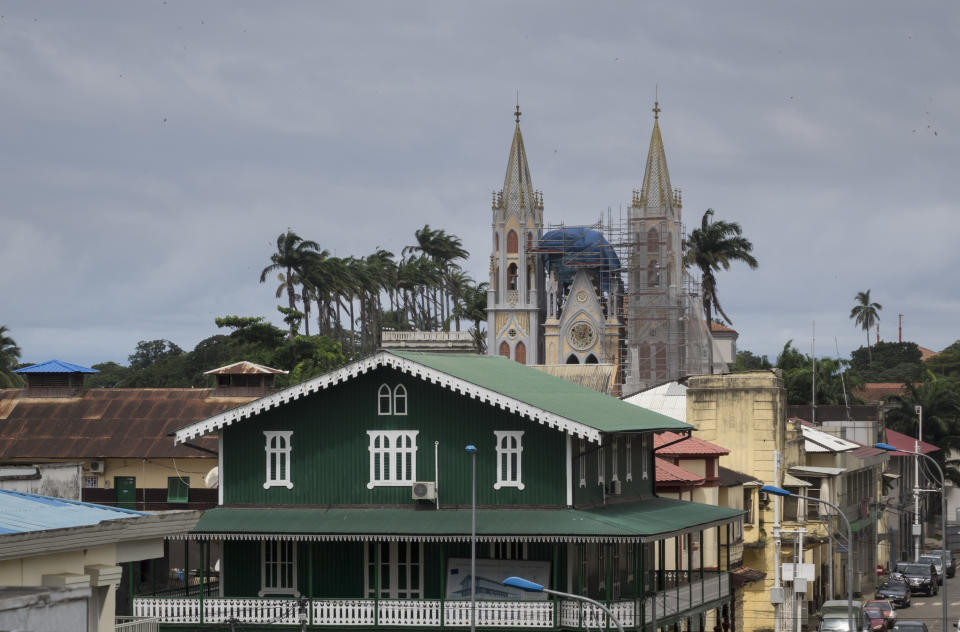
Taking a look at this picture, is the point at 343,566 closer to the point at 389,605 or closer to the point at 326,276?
the point at 389,605

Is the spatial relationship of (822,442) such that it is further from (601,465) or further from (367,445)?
(367,445)

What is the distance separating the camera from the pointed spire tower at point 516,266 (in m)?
165

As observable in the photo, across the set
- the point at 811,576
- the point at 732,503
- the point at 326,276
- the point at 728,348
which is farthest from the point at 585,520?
the point at 728,348

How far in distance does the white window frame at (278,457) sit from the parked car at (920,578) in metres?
49.0

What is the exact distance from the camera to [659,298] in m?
153

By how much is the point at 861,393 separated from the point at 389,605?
409ft

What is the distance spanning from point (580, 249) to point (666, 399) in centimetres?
8534

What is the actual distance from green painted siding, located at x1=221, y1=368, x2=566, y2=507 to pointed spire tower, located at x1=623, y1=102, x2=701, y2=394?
103 meters

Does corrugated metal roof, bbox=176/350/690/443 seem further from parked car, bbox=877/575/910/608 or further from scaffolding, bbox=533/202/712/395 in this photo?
scaffolding, bbox=533/202/712/395

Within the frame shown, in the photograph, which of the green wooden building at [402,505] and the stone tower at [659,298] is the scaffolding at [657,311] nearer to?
the stone tower at [659,298]

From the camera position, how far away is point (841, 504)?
263ft

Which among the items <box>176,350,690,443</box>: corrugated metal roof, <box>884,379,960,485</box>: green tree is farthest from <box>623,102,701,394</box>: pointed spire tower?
<box>176,350,690,443</box>: corrugated metal roof

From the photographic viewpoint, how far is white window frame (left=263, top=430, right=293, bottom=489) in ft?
145

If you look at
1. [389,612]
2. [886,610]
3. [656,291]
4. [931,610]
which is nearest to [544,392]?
[389,612]
